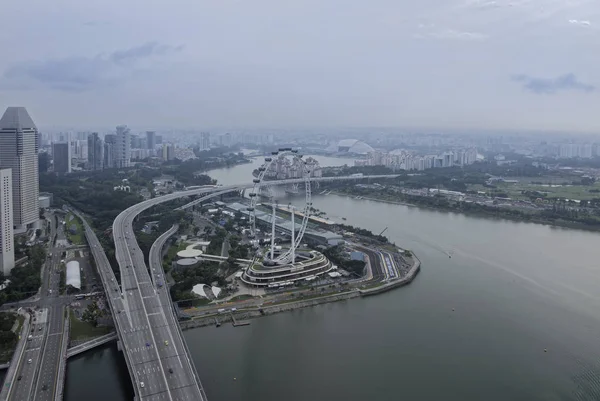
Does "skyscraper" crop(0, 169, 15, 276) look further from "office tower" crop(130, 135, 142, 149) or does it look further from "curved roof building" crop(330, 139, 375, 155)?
"curved roof building" crop(330, 139, 375, 155)

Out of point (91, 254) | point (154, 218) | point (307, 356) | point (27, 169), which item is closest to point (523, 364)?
point (307, 356)

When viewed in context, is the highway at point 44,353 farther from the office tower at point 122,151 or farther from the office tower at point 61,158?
the office tower at point 122,151

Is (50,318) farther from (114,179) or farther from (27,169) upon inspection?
(114,179)

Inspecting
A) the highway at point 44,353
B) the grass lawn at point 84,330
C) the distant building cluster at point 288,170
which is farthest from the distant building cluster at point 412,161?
the grass lawn at point 84,330

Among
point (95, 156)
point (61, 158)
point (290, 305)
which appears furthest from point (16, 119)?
point (95, 156)

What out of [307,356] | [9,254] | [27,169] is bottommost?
[307,356]

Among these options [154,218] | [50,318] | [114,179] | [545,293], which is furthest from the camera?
[114,179]
